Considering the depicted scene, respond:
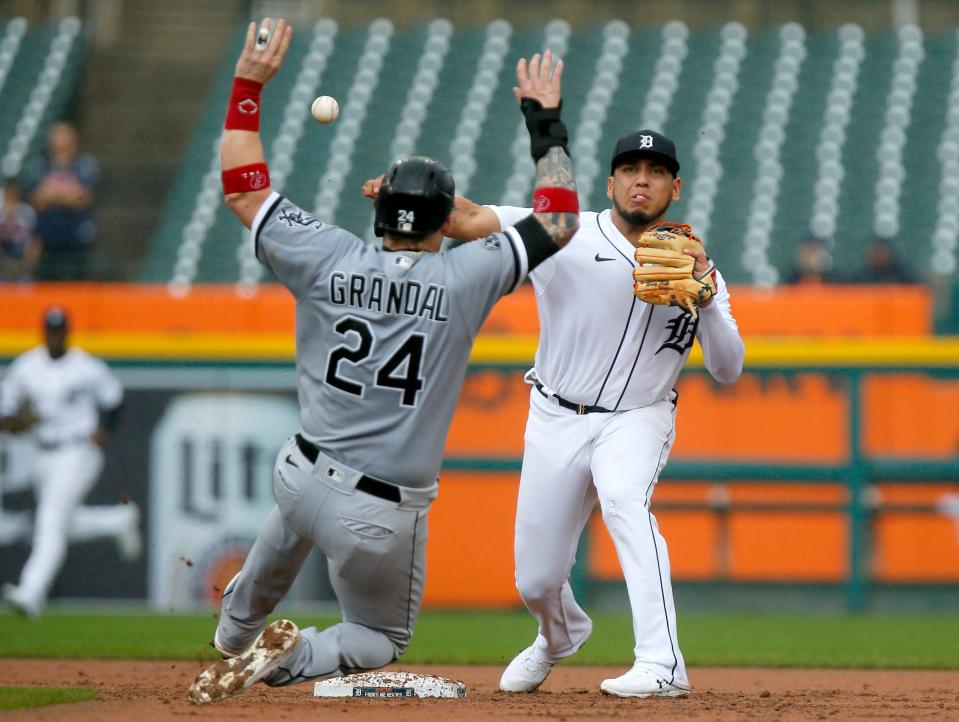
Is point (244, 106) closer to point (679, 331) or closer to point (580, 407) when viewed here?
point (580, 407)

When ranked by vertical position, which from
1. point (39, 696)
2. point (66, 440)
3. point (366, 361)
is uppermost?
point (366, 361)

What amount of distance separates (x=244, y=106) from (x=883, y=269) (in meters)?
7.52

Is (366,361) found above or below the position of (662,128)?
above

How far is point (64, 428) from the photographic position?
9711 millimetres

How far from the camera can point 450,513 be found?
983cm

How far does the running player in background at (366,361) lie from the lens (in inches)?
175

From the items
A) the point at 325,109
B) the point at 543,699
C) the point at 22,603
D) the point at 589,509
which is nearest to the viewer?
the point at 325,109

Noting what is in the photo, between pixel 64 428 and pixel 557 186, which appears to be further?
pixel 64 428

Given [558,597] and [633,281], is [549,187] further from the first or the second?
[558,597]

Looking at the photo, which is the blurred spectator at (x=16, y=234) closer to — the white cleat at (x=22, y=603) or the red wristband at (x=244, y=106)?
the white cleat at (x=22, y=603)

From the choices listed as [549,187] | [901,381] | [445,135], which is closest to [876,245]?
[901,381]

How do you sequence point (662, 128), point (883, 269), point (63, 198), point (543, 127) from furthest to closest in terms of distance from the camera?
1. point (662, 128)
2. point (63, 198)
3. point (883, 269)
4. point (543, 127)

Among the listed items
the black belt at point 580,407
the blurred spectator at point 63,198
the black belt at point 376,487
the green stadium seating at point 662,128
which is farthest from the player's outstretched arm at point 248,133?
the green stadium seating at point 662,128

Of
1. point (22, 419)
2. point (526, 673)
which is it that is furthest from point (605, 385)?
point (22, 419)
